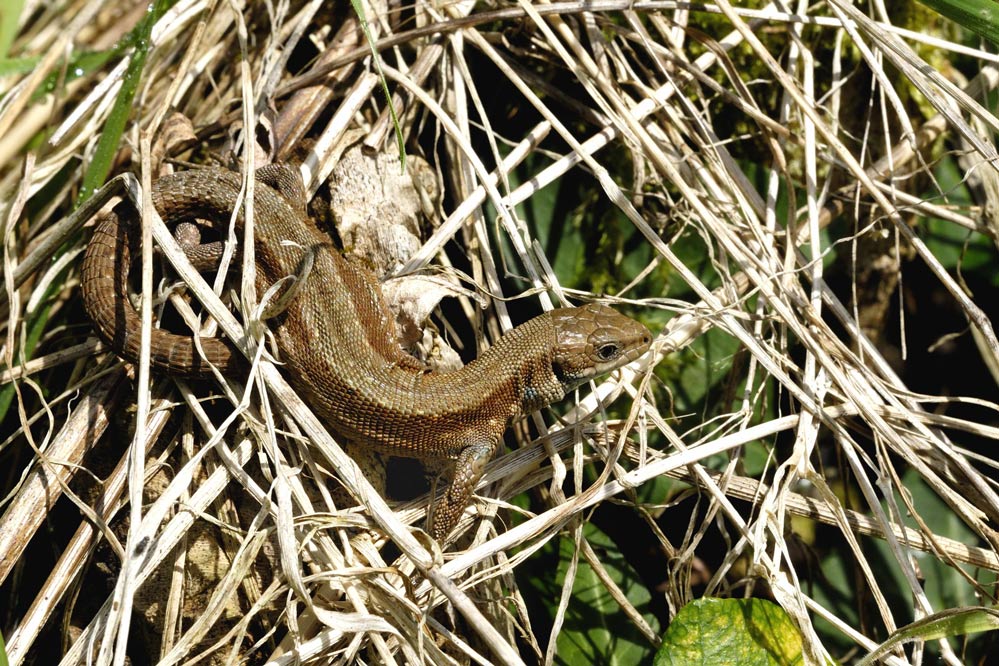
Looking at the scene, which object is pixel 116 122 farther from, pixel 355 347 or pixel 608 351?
pixel 608 351

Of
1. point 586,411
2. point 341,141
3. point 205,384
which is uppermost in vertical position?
point 341,141

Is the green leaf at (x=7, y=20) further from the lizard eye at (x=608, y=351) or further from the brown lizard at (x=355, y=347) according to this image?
the lizard eye at (x=608, y=351)

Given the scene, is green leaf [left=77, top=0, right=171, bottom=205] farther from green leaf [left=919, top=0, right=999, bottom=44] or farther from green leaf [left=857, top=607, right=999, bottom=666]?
green leaf [left=857, top=607, right=999, bottom=666]

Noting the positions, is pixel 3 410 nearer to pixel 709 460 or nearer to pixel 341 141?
pixel 341 141

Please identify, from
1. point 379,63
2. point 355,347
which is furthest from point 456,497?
point 379,63

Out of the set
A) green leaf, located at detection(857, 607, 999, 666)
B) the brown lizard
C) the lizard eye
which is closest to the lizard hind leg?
the brown lizard

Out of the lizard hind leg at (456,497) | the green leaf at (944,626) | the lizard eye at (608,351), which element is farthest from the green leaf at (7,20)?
the green leaf at (944,626)

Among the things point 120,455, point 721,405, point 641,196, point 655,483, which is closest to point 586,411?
point 655,483
